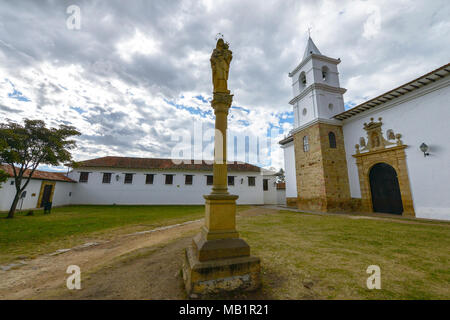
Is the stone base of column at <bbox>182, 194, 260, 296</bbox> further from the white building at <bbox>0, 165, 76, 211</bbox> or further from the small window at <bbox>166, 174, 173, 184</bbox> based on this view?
the small window at <bbox>166, 174, 173, 184</bbox>

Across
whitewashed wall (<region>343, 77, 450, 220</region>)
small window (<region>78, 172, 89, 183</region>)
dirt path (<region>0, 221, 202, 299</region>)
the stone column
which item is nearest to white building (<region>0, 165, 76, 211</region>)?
small window (<region>78, 172, 89, 183</region>)

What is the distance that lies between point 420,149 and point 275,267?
10.5 m

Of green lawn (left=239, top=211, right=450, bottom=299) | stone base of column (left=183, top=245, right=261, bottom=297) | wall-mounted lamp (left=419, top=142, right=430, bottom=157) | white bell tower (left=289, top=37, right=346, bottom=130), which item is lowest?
green lawn (left=239, top=211, right=450, bottom=299)

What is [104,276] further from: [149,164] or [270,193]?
[270,193]

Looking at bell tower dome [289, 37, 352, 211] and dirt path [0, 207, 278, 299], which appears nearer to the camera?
dirt path [0, 207, 278, 299]

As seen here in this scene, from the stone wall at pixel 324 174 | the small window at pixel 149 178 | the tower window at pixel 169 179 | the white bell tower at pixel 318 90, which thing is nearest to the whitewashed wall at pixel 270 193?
the stone wall at pixel 324 174

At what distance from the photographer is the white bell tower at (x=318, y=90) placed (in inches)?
512

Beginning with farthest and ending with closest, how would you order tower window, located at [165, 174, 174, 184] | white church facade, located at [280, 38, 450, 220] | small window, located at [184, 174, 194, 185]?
small window, located at [184, 174, 194, 185] → tower window, located at [165, 174, 174, 184] → white church facade, located at [280, 38, 450, 220]

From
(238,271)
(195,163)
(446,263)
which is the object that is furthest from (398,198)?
(195,163)

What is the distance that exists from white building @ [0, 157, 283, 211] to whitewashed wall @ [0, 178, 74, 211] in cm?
10

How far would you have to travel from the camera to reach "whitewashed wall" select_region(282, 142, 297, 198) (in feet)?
52.0

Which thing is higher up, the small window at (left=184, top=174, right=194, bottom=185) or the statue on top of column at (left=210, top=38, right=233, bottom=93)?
the statue on top of column at (left=210, top=38, right=233, bottom=93)

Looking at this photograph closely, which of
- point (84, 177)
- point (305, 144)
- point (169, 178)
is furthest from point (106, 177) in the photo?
point (305, 144)

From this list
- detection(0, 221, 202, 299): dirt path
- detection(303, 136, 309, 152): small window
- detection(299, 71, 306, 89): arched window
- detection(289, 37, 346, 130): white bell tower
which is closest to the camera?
detection(0, 221, 202, 299): dirt path
